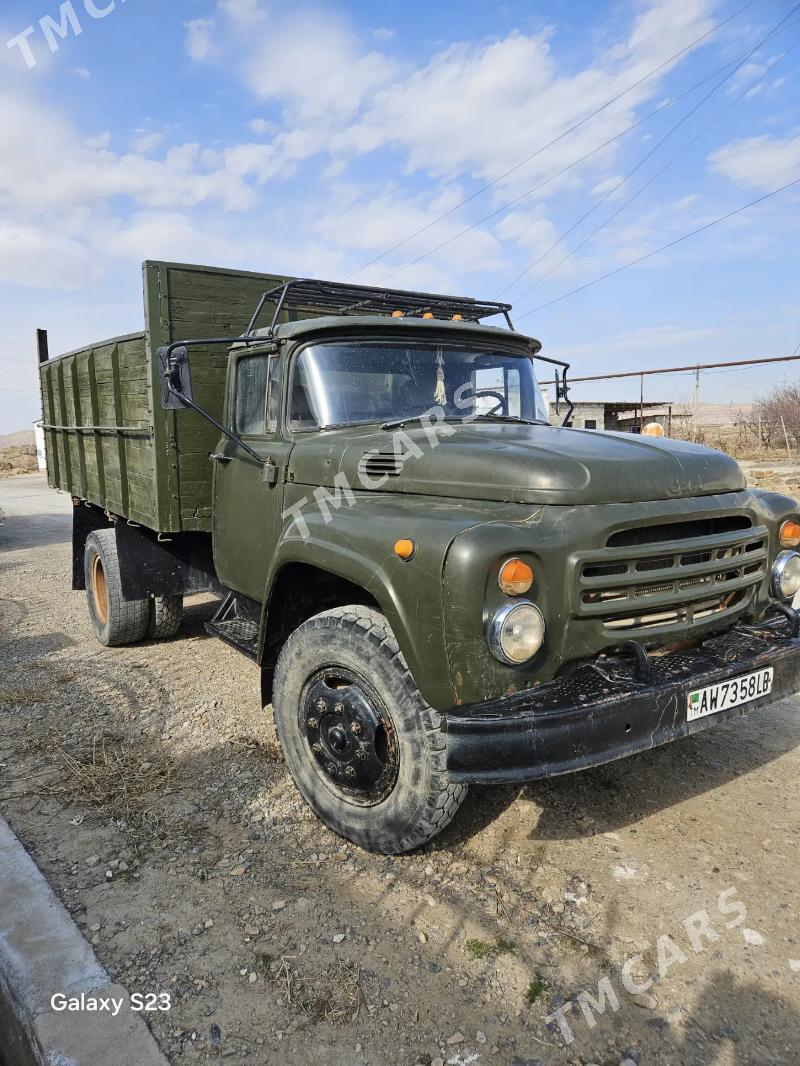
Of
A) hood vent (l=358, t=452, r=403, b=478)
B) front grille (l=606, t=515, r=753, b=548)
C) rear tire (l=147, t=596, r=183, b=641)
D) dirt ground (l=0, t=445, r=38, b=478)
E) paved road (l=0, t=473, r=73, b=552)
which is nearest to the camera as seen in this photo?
front grille (l=606, t=515, r=753, b=548)

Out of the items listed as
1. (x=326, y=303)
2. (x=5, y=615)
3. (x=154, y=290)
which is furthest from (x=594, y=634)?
(x=5, y=615)

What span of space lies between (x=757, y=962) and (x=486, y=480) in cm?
184

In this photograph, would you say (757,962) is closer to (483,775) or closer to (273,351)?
(483,775)

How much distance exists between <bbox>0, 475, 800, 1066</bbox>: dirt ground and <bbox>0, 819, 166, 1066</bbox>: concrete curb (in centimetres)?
8

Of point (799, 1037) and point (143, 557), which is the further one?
point (143, 557)

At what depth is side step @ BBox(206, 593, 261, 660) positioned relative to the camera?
13.1 ft

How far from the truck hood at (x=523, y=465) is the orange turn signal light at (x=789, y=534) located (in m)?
0.37

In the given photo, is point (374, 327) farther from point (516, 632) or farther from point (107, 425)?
point (107, 425)

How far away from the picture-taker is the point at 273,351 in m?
3.74

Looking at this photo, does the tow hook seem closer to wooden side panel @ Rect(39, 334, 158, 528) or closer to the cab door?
the cab door

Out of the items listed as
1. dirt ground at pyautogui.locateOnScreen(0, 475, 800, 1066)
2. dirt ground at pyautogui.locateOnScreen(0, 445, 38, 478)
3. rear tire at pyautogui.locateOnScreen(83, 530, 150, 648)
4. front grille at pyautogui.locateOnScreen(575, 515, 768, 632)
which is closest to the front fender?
front grille at pyautogui.locateOnScreen(575, 515, 768, 632)

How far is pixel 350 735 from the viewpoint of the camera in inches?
111

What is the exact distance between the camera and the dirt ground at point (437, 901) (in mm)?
2096

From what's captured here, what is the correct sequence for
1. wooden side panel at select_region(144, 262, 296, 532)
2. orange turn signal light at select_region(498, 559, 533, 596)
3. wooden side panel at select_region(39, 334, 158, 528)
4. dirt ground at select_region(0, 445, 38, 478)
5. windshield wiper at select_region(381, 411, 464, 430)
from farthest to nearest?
dirt ground at select_region(0, 445, 38, 478) < wooden side panel at select_region(39, 334, 158, 528) < wooden side panel at select_region(144, 262, 296, 532) < windshield wiper at select_region(381, 411, 464, 430) < orange turn signal light at select_region(498, 559, 533, 596)
